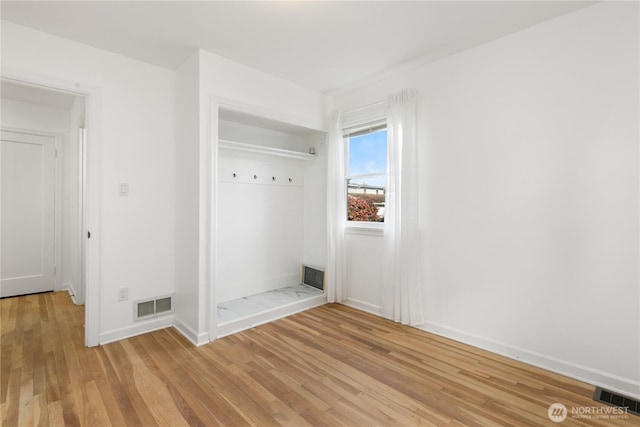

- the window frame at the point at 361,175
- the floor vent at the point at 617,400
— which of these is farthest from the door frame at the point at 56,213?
the floor vent at the point at 617,400

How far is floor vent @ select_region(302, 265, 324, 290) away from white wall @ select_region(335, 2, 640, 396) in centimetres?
152

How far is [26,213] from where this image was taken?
4078 mm

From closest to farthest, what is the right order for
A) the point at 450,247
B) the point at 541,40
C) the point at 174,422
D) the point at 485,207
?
the point at 174,422 → the point at 541,40 → the point at 485,207 → the point at 450,247

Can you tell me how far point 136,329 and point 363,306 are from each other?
2.32 m

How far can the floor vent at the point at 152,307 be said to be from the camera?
2.96 m

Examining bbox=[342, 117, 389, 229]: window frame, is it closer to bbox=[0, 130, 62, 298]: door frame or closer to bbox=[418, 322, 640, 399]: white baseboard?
bbox=[418, 322, 640, 399]: white baseboard

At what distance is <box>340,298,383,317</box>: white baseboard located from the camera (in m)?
3.47

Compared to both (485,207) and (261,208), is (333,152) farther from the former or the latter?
(485,207)

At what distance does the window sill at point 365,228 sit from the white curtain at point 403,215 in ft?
0.80

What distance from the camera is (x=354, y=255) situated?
3.72 metres

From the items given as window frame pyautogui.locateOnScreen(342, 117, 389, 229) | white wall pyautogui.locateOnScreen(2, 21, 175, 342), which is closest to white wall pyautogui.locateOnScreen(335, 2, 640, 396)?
window frame pyautogui.locateOnScreen(342, 117, 389, 229)

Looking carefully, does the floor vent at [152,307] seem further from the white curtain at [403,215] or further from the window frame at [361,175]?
the white curtain at [403,215]

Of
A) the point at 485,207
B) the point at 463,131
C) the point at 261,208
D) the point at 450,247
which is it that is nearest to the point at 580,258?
the point at 485,207

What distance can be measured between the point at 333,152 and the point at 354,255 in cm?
124
